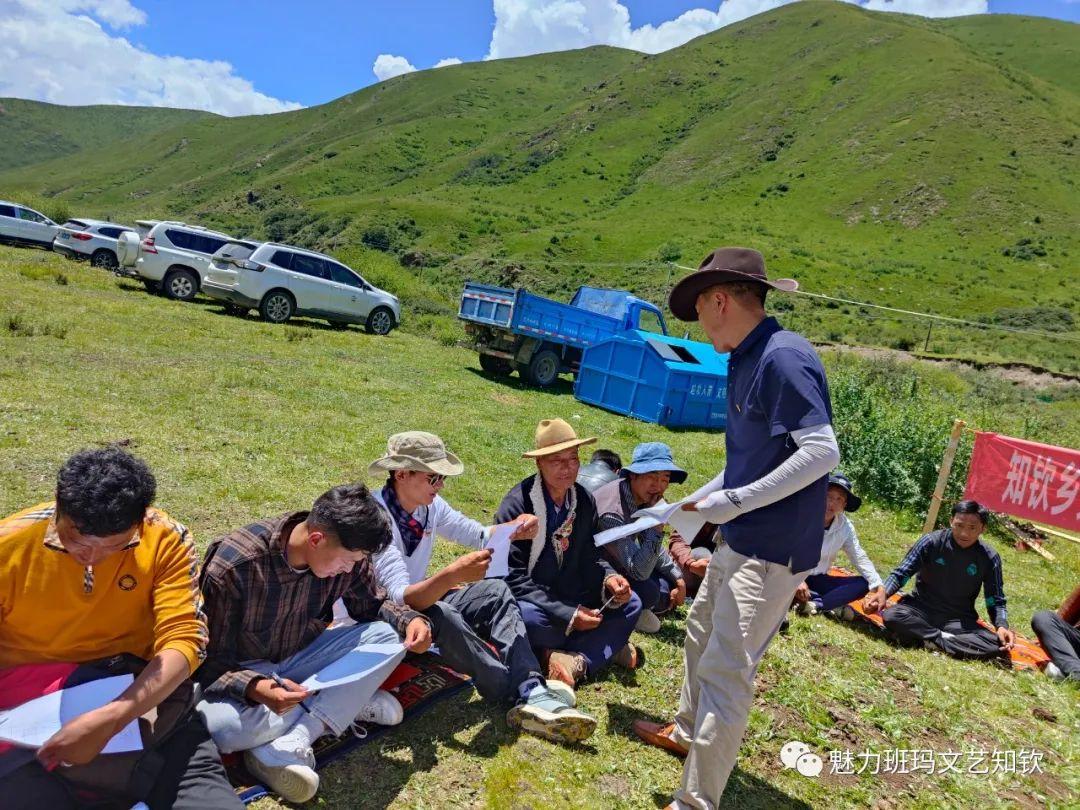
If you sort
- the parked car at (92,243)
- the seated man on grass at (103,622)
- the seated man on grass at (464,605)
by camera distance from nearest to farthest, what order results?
the seated man on grass at (103,622) < the seated man on grass at (464,605) < the parked car at (92,243)

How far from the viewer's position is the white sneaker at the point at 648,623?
440 centimetres

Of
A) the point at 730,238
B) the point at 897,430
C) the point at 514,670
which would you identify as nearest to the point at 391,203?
the point at 730,238

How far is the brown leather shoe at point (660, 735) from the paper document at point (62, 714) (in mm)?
2143

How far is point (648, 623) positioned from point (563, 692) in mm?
1293

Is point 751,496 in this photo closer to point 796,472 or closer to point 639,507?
point 796,472

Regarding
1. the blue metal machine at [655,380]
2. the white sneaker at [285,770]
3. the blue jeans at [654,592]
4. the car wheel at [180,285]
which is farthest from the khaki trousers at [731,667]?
the car wheel at [180,285]

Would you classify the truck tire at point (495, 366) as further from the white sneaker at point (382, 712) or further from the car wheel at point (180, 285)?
the white sneaker at point (382, 712)

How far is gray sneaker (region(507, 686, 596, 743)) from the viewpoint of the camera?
308 centimetres

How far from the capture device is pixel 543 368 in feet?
45.2

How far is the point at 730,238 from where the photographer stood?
5753 cm

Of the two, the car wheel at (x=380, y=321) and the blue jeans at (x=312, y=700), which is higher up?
the car wheel at (x=380, y=321)

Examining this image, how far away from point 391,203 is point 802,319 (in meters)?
46.2

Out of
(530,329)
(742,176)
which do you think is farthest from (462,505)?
(742,176)

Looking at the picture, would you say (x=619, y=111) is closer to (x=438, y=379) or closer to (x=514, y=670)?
(x=438, y=379)
